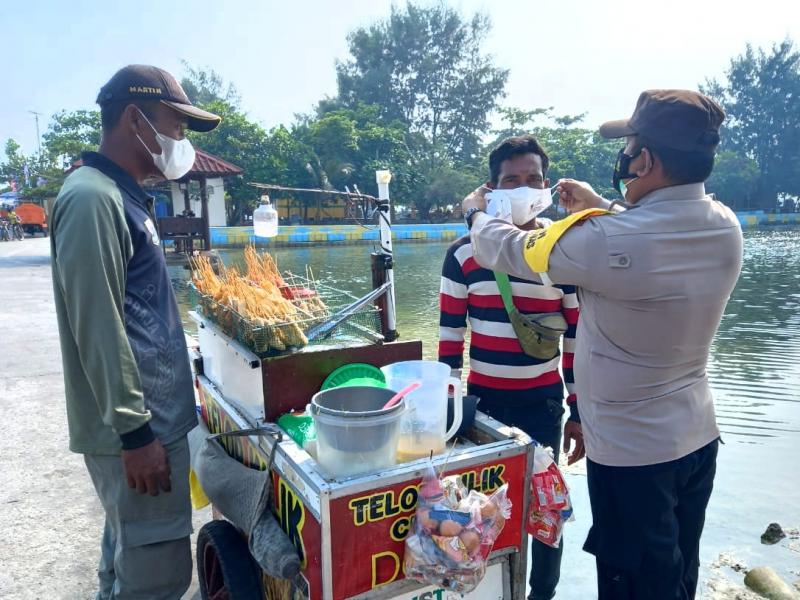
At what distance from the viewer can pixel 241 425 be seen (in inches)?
84.0

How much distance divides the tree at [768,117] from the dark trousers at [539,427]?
213 ft

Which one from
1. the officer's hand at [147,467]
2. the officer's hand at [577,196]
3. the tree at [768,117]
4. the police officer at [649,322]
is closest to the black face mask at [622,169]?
the police officer at [649,322]

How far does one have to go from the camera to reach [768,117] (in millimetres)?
58750

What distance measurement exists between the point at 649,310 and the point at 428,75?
5680 centimetres

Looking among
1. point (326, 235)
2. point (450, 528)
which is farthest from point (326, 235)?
point (450, 528)

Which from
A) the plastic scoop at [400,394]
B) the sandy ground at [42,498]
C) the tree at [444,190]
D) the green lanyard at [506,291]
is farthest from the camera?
the tree at [444,190]

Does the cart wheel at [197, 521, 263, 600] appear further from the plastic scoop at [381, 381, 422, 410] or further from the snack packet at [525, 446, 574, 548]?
the snack packet at [525, 446, 574, 548]

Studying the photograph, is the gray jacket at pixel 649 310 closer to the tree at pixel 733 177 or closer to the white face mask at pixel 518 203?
the white face mask at pixel 518 203

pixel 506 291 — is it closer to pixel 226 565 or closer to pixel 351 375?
pixel 351 375

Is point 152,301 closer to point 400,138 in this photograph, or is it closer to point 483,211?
point 483,211

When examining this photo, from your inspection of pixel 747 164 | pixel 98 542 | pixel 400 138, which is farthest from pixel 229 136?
pixel 747 164

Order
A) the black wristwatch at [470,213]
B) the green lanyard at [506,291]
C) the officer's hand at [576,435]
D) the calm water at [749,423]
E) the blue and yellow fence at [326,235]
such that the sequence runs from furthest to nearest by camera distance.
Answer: the blue and yellow fence at [326,235] < the calm water at [749,423] < the officer's hand at [576,435] < the green lanyard at [506,291] < the black wristwatch at [470,213]

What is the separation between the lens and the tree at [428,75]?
5350 cm

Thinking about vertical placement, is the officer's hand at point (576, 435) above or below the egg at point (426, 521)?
below
